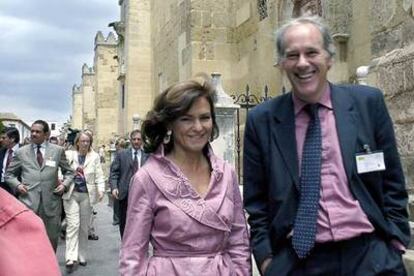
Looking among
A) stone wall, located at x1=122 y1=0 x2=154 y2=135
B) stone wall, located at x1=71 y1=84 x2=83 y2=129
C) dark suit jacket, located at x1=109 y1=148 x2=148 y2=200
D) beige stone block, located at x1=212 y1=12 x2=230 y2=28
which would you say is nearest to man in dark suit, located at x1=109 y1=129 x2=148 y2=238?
dark suit jacket, located at x1=109 y1=148 x2=148 y2=200

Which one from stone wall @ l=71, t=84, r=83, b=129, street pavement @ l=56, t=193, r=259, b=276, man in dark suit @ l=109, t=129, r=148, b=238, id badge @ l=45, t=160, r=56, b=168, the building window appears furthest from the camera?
stone wall @ l=71, t=84, r=83, b=129

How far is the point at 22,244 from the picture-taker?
100 centimetres

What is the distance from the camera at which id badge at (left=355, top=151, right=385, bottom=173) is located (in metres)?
2.17

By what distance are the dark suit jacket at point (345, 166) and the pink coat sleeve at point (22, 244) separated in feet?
4.44

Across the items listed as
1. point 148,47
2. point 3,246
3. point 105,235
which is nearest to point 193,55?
point 105,235

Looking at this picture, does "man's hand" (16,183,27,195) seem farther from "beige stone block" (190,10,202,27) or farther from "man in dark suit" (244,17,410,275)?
"beige stone block" (190,10,202,27)

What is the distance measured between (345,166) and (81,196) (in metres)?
5.88

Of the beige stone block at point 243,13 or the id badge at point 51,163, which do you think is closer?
the id badge at point 51,163

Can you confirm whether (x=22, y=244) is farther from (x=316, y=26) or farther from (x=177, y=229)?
(x=316, y=26)

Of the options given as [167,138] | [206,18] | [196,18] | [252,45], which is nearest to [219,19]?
[206,18]

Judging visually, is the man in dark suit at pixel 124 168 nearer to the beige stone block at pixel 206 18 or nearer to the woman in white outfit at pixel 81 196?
the woman in white outfit at pixel 81 196

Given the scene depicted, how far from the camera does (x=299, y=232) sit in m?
2.17

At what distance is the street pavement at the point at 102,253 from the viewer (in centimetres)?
699

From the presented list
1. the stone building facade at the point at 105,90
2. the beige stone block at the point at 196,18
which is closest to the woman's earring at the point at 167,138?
the beige stone block at the point at 196,18
